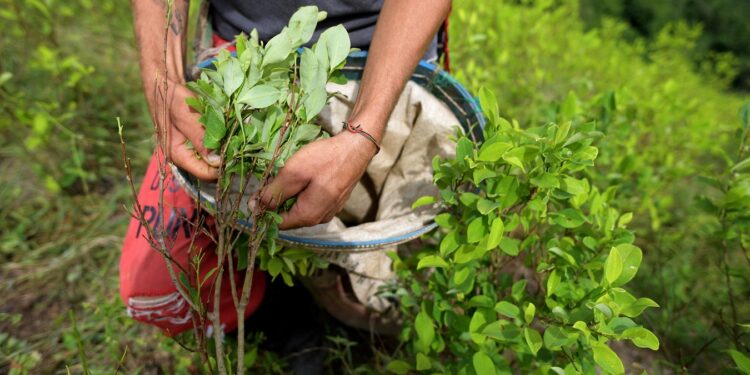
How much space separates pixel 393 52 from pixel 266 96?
329 millimetres

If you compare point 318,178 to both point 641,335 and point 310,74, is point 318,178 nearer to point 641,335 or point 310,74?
point 310,74

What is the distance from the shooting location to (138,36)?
1.06 metres

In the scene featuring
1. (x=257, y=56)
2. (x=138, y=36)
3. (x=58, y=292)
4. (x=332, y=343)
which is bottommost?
(x=332, y=343)

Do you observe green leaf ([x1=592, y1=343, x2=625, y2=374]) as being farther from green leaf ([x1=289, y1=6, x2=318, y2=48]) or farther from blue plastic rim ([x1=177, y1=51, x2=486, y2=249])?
green leaf ([x1=289, y1=6, x2=318, y2=48])

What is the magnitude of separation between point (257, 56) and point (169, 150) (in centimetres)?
29

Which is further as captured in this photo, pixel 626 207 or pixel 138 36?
pixel 626 207

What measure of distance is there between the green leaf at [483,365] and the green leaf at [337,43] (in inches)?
24.3

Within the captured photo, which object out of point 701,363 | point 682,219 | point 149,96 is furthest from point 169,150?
point 682,219

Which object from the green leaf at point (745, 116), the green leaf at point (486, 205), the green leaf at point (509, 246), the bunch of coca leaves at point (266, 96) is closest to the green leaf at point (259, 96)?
the bunch of coca leaves at point (266, 96)

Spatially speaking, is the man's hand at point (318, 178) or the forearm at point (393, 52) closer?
the man's hand at point (318, 178)

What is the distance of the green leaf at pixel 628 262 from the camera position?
2.47 ft

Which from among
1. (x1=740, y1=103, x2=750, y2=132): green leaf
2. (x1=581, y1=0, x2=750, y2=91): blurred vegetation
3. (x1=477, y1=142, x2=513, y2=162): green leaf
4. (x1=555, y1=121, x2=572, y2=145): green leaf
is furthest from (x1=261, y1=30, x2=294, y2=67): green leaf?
(x1=581, y1=0, x2=750, y2=91): blurred vegetation

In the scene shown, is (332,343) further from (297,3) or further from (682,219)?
(682,219)

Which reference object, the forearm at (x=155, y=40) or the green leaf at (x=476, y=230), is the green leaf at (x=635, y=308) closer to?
the green leaf at (x=476, y=230)
